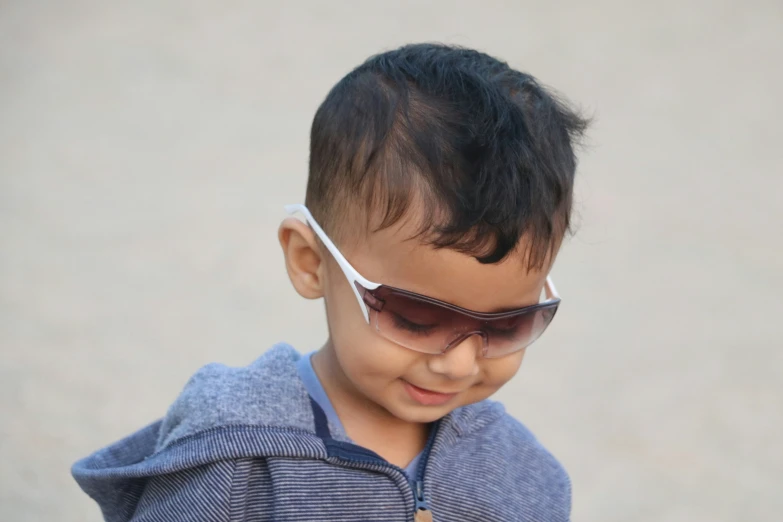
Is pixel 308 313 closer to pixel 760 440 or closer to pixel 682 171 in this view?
pixel 760 440

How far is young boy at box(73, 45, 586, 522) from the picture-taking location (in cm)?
158

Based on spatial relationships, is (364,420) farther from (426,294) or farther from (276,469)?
(426,294)

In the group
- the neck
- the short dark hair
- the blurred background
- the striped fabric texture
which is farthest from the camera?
the blurred background

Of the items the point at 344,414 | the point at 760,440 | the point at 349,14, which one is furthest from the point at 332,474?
the point at 349,14

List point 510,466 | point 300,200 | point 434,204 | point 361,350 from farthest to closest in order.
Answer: point 300,200, point 510,466, point 361,350, point 434,204

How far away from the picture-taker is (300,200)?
449 cm

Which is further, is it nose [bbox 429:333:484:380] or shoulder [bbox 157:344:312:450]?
shoulder [bbox 157:344:312:450]

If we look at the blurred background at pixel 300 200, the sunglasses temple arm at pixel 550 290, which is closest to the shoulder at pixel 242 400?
the sunglasses temple arm at pixel 550 290

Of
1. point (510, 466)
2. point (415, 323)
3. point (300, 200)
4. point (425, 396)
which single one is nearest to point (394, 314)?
point (415, 323)

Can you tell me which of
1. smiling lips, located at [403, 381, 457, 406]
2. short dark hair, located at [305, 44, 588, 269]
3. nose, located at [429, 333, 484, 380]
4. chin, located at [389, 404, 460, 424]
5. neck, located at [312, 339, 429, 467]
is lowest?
neck, located at [312, 339, 429, 467]

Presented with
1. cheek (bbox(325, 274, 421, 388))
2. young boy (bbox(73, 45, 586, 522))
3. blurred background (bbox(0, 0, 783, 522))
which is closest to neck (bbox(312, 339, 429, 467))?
young boy (bbox(73, 45, 586, 522))

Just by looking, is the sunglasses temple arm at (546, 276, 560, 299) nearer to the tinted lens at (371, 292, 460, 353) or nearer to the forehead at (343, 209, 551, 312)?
the forehead at (343, 209, 551, 312)

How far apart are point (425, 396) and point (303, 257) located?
30cm

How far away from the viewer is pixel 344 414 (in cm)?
183
